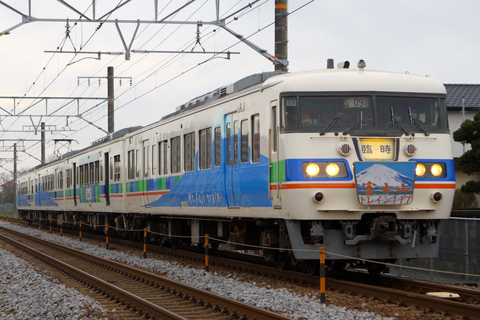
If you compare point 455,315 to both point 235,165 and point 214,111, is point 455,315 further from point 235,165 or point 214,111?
point 214,111

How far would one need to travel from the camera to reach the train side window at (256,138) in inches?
469

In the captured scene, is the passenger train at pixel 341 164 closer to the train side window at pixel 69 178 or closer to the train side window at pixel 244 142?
the train side window at pixel 244 142

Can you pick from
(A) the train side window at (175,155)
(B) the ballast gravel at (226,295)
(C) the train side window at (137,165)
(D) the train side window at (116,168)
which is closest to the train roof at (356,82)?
(B) the ballast gravel at (226,295)

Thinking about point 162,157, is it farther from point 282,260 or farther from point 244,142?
point 282,260

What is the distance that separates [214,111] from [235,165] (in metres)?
1.59

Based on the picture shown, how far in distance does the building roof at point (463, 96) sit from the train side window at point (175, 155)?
104 ft

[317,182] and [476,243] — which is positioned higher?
[317,182]

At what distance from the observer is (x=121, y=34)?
1866 cm

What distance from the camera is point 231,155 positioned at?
13078 mm

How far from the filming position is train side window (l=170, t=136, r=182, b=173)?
A: 53.6ft

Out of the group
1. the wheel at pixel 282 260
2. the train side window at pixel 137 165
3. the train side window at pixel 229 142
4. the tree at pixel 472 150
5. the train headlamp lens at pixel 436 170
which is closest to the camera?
the train headlamp lens at pixel 436 170

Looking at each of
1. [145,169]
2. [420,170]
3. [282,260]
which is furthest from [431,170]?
[145,169]

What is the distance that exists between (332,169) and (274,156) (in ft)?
3.42

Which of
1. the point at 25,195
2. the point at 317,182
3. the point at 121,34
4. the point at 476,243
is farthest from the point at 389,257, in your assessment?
the point at 25,195
